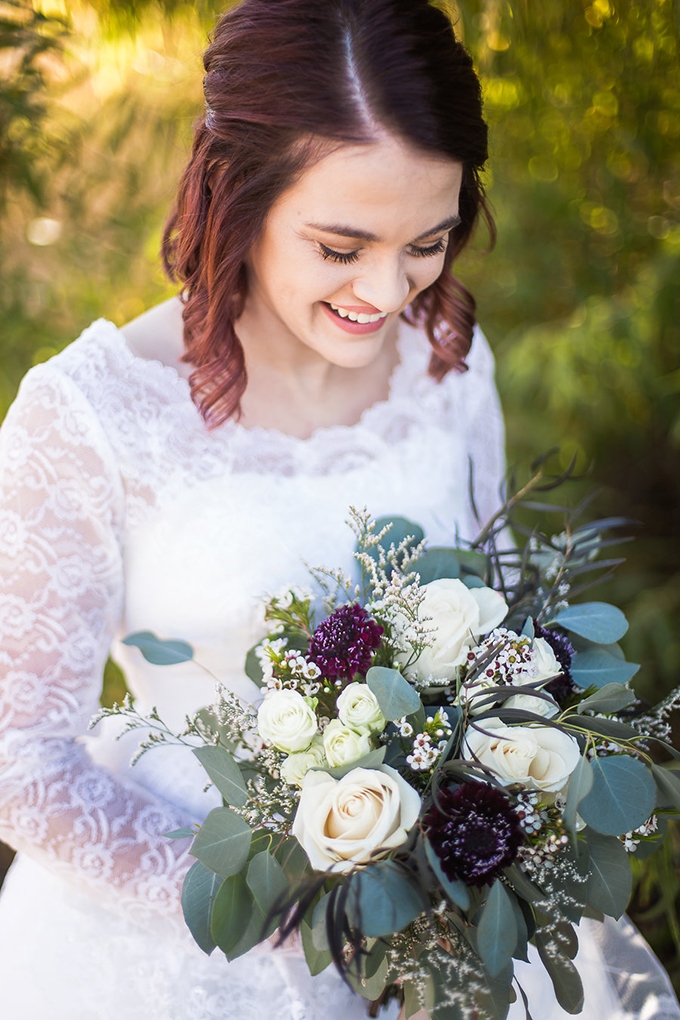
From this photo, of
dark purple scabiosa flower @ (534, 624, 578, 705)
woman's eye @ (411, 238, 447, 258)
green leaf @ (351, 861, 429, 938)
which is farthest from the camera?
woman's eye @ (411, 238, 447, 258)

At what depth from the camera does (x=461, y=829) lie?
0.87 m

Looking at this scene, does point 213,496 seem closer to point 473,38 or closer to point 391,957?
point 391,957

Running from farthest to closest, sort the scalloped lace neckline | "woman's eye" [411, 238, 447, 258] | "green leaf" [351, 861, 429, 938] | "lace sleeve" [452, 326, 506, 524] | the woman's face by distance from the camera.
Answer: "lace sleeve" [452, 326, 506, 524]
the scalloped lace neckline
"woman's eye" [411, 238, 447, 258]
the woman's face
"green leaf" [351, 861, 429, 938]

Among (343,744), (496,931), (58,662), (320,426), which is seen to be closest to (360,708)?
(343,744)

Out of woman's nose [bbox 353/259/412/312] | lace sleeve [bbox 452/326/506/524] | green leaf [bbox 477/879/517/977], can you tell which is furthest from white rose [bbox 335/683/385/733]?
lace sleeve [bbox 452/326/506/524]

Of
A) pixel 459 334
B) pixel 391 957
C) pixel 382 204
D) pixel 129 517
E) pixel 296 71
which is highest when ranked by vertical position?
pixel 296 71

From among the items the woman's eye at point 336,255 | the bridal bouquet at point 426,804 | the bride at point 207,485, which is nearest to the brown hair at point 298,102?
the bride at point 207,485

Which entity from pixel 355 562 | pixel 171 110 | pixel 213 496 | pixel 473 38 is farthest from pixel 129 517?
pixel 171 110

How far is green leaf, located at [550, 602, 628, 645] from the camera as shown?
1.16 m

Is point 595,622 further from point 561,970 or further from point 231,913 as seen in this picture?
point 231,913

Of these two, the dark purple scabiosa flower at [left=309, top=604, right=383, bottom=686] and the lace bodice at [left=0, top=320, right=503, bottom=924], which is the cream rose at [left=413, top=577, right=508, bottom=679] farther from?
the lace bodice at [left=0, top=320, right=503, bottom=924]

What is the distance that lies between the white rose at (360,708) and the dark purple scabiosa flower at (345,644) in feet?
0.09

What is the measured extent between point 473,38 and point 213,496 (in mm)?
1390

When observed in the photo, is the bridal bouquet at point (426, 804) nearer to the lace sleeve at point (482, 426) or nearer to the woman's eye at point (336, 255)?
the woman's eye at point (336, 255)
